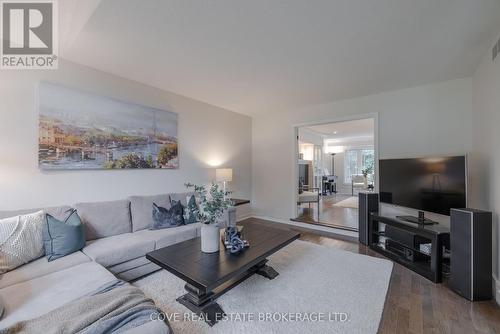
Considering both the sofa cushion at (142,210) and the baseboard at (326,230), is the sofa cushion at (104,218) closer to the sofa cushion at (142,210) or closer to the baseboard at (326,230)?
the sofa cushion at (142,210)

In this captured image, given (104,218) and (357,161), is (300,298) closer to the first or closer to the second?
(104,218)

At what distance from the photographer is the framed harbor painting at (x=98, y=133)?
8.34 feet

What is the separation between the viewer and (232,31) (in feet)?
6.92

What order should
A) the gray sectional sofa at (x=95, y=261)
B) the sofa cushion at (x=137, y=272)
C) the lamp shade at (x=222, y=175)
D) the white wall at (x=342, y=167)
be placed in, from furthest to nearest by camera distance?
the white wall at (x=342, y=167), the lamp shade at (x=222, y=175), the sofa cushion at (x=137, y=272), the gray sectional sofa at (x=95, y=261)

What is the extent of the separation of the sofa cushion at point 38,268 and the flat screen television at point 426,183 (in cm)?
389

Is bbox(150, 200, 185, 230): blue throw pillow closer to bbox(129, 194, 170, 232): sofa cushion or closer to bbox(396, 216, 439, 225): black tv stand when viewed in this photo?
bbox(129, 194, 170, 232): sofa cushion

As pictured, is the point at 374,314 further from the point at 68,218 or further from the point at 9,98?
the point at 9,98

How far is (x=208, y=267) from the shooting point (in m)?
1.81

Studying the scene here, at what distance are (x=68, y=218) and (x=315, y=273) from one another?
2.77 m

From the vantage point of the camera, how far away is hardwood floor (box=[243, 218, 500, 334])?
1721 millimetres

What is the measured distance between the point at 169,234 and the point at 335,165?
961 centimetres

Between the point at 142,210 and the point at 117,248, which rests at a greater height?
the point at 142,210

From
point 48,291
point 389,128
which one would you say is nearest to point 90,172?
point 48,291

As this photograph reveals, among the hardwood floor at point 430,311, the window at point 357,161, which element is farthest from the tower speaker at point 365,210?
the window at point 357,161
